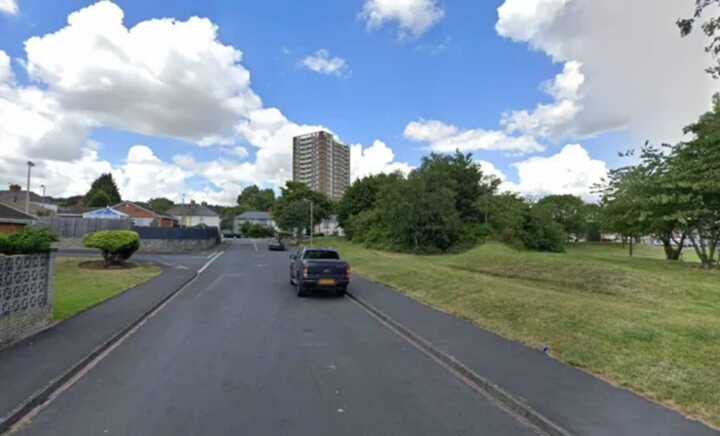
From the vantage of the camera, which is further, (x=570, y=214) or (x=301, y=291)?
(x=570, y=214)

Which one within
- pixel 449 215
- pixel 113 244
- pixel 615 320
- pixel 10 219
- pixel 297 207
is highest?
pixel 297 207

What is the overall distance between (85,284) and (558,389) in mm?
14562

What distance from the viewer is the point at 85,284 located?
44.5ft

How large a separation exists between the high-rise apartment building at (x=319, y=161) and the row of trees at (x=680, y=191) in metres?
79.7

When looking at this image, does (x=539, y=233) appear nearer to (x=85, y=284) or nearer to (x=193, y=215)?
(x=85, y=284)

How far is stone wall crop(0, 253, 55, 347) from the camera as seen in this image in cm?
656

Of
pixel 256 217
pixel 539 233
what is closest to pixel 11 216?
pixel 539 233

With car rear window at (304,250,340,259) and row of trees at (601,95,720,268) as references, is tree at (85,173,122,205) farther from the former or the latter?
row of trees at (601,95,720,268)

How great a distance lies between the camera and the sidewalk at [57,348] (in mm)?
4645

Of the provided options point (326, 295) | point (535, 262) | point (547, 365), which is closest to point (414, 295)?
point (326, 295)

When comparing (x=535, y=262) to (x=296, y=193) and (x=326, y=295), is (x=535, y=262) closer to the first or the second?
(x=326, y=295)

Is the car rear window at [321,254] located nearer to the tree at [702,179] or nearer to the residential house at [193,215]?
the tree at [702,179]

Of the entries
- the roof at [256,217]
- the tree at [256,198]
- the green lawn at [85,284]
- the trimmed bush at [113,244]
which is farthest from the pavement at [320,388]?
the tree at [256,198]

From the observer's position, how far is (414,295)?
41.1 feet
